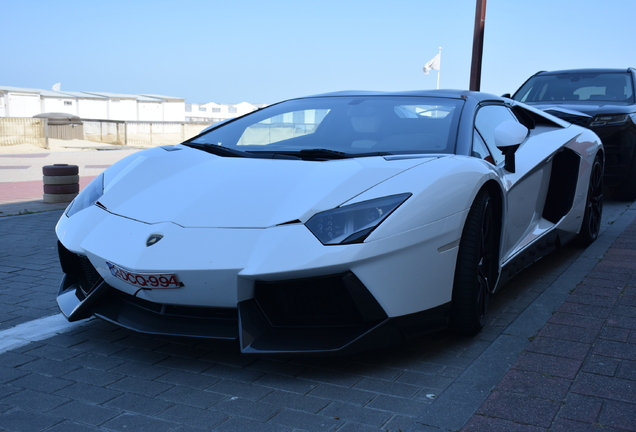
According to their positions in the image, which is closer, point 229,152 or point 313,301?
point 313,301

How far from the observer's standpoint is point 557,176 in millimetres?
4234

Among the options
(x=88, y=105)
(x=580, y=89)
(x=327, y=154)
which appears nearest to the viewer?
(x=327, y=154)

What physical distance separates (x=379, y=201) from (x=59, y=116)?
31653mm

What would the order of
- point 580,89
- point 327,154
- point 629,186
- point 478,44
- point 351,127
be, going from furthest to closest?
point 478,44 < point 580,89 < point 629,186 < point 351,127 < point 327,154

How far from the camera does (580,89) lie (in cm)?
821

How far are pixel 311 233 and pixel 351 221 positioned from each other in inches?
6.4

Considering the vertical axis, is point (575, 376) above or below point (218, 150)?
below

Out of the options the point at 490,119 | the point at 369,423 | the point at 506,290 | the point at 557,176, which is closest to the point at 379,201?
the point at 369,423

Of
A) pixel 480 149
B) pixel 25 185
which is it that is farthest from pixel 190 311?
pixel 25 185

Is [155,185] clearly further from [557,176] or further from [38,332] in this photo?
[557,176]

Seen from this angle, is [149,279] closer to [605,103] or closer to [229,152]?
[229,152]

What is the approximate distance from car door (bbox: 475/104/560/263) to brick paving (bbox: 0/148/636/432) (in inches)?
17.3

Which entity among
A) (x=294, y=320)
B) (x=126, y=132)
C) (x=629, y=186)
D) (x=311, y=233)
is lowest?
(x=126, y=132)

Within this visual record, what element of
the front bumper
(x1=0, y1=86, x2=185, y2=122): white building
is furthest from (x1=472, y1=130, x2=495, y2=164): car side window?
(x1=0, y1=86, x2=185, y2=122): white building
